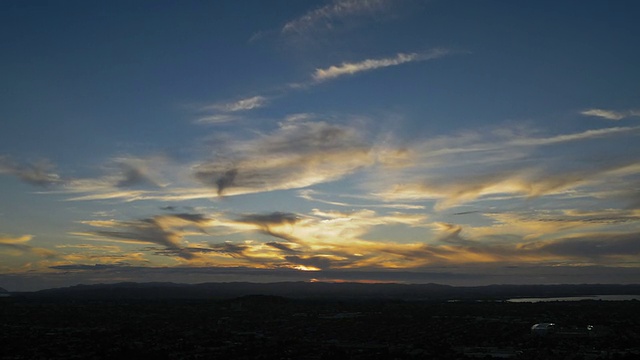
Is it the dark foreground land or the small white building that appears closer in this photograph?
the dark foreground land

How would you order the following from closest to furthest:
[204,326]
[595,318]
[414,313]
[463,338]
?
[463,338]
[204,326]
[595,318]
[414,313]

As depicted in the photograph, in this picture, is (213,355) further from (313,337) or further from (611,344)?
(611,344)

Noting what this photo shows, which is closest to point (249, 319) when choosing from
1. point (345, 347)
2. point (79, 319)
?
point (79, 319)

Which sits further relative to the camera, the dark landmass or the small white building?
the small white building

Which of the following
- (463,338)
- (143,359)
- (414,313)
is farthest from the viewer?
(414,313)

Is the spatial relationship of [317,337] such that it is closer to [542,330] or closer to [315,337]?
[315,337]

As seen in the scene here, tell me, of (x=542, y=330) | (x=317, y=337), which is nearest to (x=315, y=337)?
(x=317, y=337)

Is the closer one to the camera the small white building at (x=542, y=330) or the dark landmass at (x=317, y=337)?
the dark landmass at (x=317, y=337)

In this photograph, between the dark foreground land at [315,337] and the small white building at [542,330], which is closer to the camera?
the dark foreground land at [315,337]
